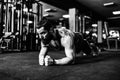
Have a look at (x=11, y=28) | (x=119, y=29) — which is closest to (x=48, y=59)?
(x=11, y=28)

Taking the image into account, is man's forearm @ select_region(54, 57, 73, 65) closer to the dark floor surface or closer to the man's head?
the dark floor surface

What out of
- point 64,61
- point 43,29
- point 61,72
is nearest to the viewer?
point 61,72

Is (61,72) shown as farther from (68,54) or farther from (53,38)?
(53,38)

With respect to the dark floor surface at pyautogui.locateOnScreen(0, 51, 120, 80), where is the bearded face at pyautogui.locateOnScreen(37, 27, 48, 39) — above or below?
above

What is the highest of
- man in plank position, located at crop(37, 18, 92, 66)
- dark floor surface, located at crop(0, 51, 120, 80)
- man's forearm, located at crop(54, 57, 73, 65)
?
man in plank position, located at crop(37, 18, 92, 66)

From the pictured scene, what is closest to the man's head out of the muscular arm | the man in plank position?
the man in plank position

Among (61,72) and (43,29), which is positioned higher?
(43,29)

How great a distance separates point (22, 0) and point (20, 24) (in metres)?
0.99

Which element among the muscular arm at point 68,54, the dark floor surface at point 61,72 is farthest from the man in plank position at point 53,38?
the dark floor surface at point 61,72

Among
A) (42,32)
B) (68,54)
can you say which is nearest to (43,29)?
(42,32)

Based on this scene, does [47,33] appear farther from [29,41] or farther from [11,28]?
[11,28]

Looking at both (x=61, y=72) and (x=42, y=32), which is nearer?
(x=61, y=72)

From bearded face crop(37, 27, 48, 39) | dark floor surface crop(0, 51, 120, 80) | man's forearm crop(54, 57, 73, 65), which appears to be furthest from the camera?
man's forearm crop(54, 57, 73, 65)

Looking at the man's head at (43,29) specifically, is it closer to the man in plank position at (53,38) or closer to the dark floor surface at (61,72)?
the man in plank position at (53,38)
